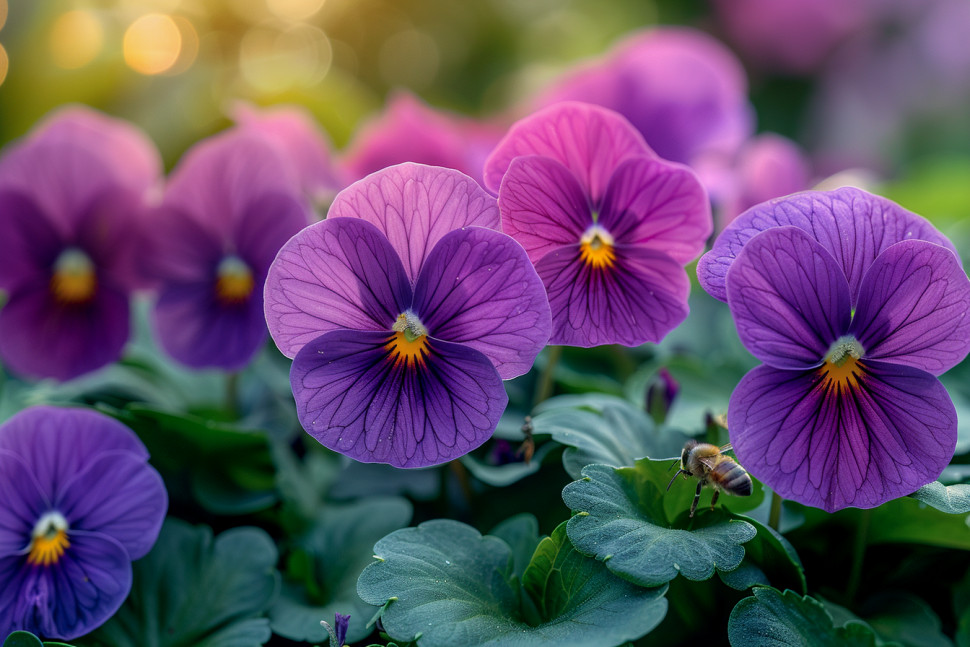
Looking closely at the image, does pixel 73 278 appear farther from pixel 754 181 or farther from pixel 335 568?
pixel 754 181

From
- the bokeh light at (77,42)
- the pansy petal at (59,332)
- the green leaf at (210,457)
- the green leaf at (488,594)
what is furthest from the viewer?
the bokeh light at (77,42)

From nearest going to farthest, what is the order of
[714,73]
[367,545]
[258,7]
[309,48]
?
[367,545], [714,73], [309,48], [258,7]

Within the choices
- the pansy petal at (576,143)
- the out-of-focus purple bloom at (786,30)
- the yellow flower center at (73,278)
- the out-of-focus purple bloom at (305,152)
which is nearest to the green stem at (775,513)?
the pansy petal at (576,143)

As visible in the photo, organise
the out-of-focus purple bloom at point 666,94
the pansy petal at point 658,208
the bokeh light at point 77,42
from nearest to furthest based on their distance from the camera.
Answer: the pansy petal at point 658,208
the out-of-focus purple bloom at point 666,94
the bokeh light at point 77,42

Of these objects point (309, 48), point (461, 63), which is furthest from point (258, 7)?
point (461, 63)

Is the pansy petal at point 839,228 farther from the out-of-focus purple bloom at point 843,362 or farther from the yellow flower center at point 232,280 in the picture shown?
the yellow flower center at point 232,280

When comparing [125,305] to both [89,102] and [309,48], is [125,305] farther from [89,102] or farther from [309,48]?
[309,48]

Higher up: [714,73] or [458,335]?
[714,73]

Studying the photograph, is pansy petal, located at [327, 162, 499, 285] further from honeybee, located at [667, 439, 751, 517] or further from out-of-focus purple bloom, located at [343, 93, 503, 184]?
out-of-focus purple bloom, located at [343, 93, 503, 184]

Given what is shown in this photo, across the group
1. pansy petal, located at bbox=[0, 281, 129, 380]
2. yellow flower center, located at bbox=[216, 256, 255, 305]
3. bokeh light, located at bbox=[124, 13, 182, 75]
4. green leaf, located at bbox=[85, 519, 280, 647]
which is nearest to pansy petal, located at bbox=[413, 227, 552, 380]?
green leaf, located at bbox=[85, 519, 280, 647]
